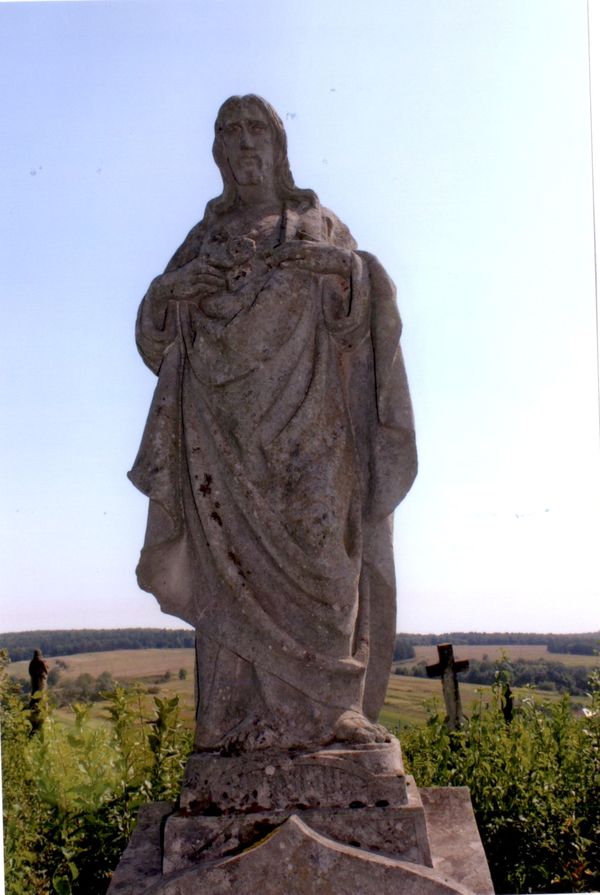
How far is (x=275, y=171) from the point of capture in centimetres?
450

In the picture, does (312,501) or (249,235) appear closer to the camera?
(312,501)

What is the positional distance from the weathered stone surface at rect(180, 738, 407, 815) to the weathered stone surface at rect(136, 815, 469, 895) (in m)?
0.21

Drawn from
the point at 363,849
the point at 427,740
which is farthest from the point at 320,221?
the point at 427,740

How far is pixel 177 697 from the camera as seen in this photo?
19.9 feet

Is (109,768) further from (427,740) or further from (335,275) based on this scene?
(335,275)

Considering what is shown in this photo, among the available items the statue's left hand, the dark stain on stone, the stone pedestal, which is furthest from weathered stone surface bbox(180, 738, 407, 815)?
the statue's left hand

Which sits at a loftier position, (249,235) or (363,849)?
(249,235)

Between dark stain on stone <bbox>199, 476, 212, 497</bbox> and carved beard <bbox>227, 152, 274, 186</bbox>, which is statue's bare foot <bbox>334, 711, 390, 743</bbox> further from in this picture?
carved beard <bbox>227, 152, 274, 186</bbox>

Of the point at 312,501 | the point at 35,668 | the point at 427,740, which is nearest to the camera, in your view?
the point at 312,501

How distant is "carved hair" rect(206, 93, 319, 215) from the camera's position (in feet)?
14.4

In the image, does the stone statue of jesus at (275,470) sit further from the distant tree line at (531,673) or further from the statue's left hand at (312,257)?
the distant tree line at (531,673)

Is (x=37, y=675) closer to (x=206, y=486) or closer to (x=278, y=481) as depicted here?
(x=206, y=486)

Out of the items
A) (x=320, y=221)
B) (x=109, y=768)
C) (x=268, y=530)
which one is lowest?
(x=109, y=768)

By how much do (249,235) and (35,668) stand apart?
448cm
